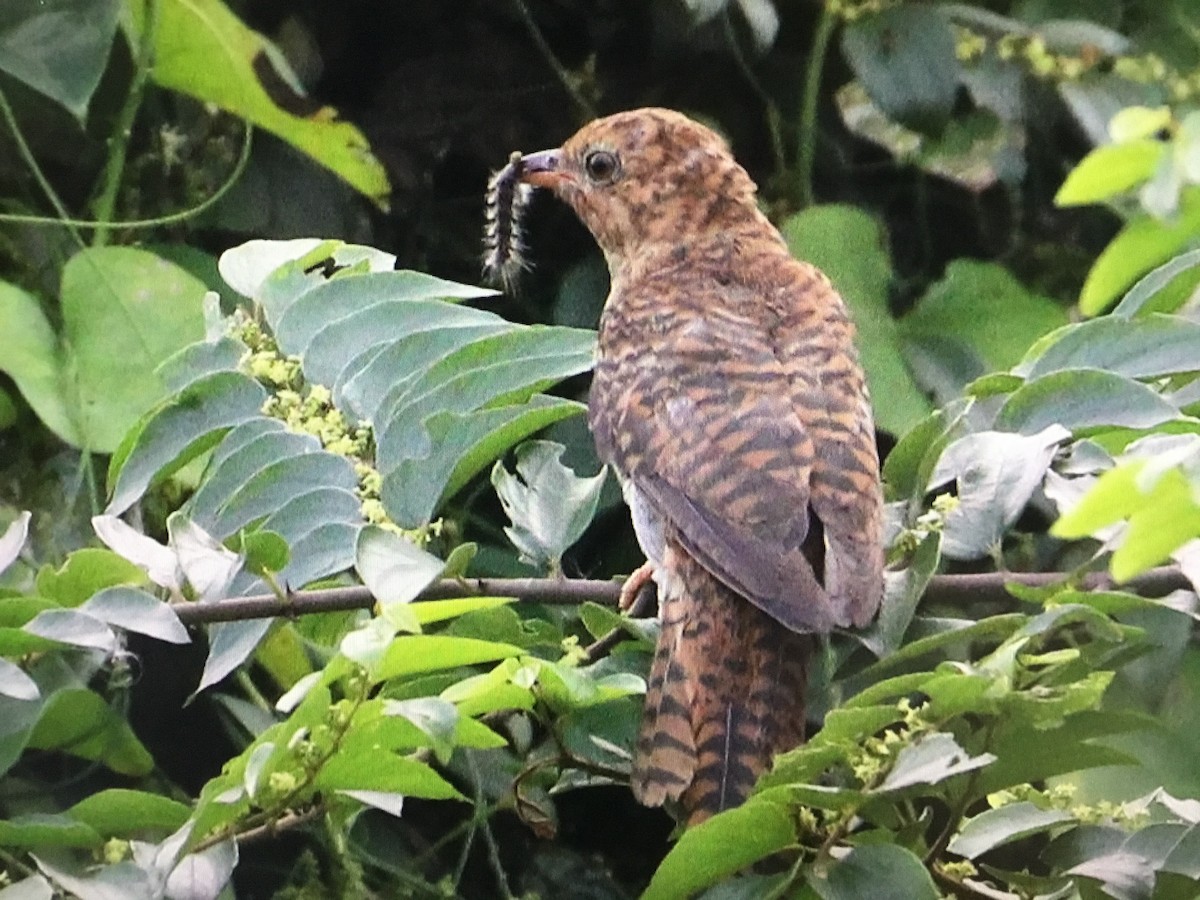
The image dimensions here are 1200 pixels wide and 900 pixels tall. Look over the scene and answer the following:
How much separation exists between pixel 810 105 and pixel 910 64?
0.50 feet

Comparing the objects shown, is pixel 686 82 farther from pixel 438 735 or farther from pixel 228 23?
pixel 438 735

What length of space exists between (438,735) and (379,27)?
164 centimetres

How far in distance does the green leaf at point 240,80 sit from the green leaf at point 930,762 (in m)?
1.36

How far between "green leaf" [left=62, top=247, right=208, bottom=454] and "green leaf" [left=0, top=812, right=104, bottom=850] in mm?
816

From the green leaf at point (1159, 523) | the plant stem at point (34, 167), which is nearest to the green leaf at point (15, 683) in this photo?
the green leaf at point (1159, 523)

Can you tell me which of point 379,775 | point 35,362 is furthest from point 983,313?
point 379,775

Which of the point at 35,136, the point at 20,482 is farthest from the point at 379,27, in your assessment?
the point at 20,482

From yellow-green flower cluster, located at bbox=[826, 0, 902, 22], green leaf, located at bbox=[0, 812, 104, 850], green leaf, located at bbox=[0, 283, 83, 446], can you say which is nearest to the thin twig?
green leaf, located at bbox=[0, 812, 104, 850]

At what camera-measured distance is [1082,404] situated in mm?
1254

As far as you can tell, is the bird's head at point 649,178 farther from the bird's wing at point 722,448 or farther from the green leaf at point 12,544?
the green leaf at point 12,544

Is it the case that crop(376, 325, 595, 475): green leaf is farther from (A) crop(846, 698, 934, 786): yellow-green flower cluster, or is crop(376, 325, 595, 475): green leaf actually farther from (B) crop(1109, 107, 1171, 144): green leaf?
(B) crop(1109, 107, 1171, 144): green leaf

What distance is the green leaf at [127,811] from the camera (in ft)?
4.03

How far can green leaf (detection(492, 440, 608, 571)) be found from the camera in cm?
138

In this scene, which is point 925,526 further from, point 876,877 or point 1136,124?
point 1136,124
